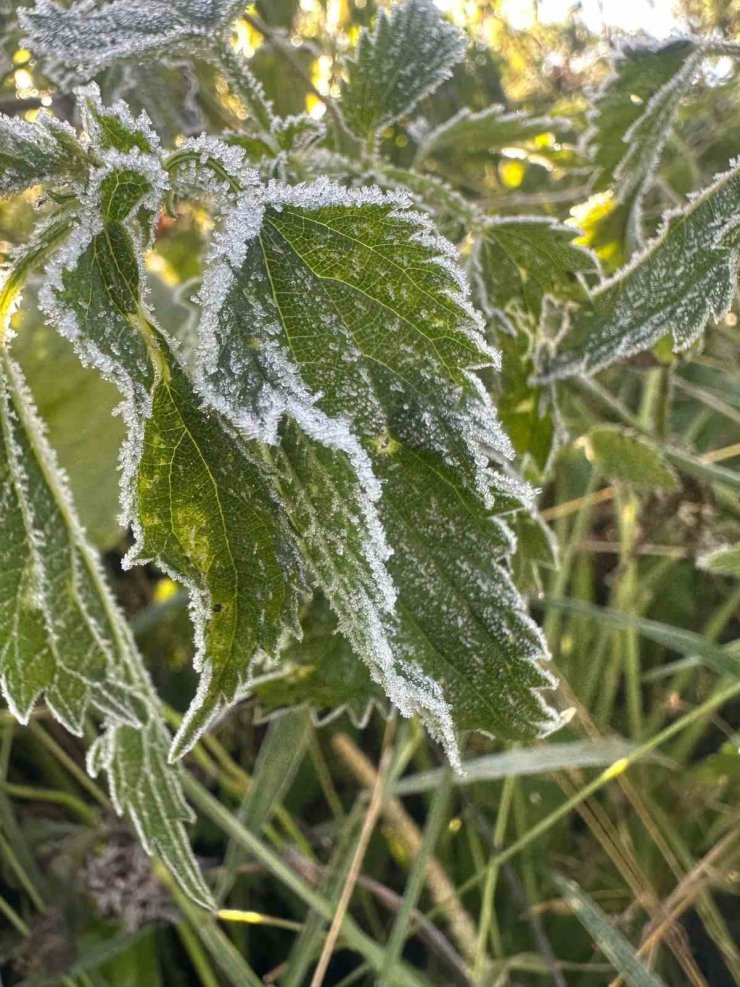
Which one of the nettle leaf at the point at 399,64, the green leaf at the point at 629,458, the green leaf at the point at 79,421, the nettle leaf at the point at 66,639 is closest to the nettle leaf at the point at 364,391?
the nettle leaf at the point at 66,639

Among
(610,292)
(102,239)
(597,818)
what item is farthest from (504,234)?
(597,818)

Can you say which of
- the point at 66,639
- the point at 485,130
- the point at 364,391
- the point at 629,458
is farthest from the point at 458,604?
the point at 485,130

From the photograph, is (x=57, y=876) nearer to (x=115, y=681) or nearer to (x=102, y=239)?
(x=115, y=681)

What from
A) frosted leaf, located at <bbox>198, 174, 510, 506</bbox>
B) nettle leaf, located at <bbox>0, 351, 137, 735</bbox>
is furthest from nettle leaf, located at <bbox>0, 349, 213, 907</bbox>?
frosted leaf, located at <bbox>198, 174, 510, 506</bbox>

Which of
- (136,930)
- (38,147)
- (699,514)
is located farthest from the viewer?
(699,514)

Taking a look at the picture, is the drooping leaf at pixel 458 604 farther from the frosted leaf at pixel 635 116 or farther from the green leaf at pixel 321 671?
the frosted leaf at pixel 635 116
